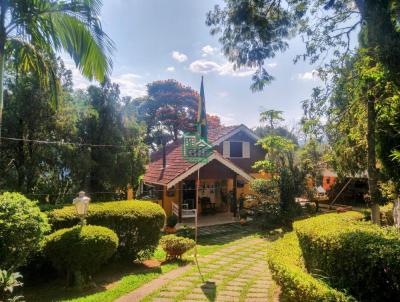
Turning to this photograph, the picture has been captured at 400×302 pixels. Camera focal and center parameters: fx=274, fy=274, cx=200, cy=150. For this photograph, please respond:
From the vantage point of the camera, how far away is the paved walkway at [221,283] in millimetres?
5949

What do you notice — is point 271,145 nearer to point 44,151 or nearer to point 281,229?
point 281,229

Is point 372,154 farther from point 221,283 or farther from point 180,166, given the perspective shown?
Answer: point 180,166

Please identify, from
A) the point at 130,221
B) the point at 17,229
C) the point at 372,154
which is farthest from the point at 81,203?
the point at 372,154

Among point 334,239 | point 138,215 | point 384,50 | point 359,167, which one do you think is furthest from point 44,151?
point 359,167

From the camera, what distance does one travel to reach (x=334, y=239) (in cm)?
488

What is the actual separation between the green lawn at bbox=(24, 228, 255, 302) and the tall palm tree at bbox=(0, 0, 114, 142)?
4.28 meters

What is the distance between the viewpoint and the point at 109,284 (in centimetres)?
689

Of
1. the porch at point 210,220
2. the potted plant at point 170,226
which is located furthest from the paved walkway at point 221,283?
the porch at point 210,220

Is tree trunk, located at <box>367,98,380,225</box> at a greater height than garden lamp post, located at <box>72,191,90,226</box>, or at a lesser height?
greater

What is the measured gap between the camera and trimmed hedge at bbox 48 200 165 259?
7.98 metres

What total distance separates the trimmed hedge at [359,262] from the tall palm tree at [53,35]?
5971 mm

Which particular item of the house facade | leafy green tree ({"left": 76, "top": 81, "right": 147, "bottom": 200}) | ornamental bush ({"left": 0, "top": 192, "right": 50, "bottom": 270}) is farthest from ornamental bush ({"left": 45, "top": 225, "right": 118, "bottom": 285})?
the house facade

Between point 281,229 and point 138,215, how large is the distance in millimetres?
7705

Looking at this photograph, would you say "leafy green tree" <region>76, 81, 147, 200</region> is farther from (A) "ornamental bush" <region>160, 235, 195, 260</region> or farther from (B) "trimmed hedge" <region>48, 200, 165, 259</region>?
(A) "ornamental bush" <region>160, 235, 195, 260</region>
